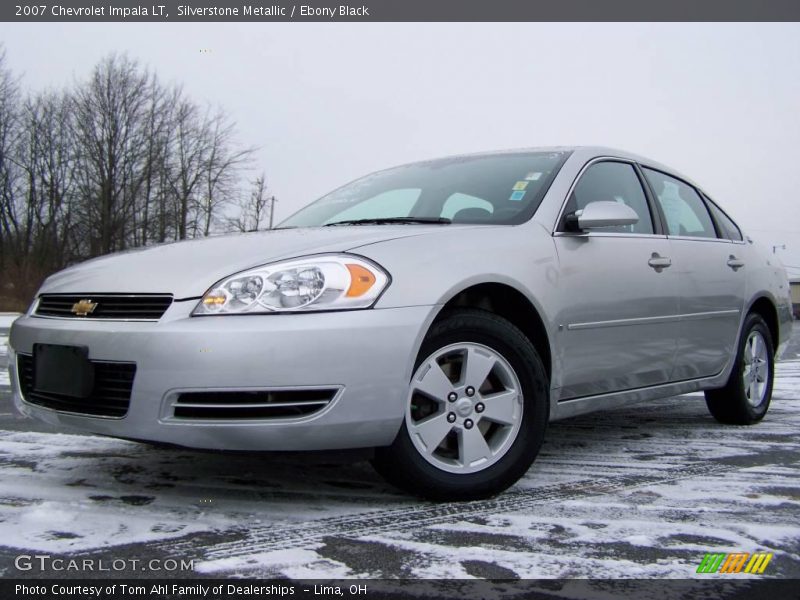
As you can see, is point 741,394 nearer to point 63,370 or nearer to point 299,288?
point 299,288

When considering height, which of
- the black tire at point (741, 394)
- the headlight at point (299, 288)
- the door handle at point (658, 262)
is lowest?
the black tire at point (741, 394)

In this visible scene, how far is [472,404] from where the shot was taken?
309cm

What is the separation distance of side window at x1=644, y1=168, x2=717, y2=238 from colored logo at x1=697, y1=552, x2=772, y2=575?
2.35 meters

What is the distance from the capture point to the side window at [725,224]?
5199mm

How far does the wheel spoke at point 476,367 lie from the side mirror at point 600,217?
2.89ft

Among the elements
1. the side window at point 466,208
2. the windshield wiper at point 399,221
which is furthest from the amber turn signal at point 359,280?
the side window at point 466,208

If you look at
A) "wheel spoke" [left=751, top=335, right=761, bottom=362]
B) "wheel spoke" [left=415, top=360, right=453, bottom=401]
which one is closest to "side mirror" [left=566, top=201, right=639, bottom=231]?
"wheel spoke" [left=415, top=360, right=453, bottom=401]

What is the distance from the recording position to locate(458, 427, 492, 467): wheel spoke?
9.99 ft

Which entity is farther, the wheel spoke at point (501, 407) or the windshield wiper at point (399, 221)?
the windshield wiper at point (399, 221)

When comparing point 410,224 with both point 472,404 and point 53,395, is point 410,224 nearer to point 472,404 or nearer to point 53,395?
point 472,404

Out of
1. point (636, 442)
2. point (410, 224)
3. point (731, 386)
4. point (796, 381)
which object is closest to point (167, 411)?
point (410, 224)

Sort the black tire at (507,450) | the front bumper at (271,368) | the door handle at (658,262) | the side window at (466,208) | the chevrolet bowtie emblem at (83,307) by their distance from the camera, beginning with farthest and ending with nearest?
1. the door handle at (658,262)
2. the side window at (466,208)
3. the chevrolet bowtie emblem at (83,307)
4. the black tire at (507,450)
5. the front bumper at (271,368)

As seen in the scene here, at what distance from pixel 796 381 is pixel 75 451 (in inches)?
256

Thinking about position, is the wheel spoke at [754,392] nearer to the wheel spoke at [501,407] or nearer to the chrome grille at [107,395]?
the wheel spoke at [501,407]
